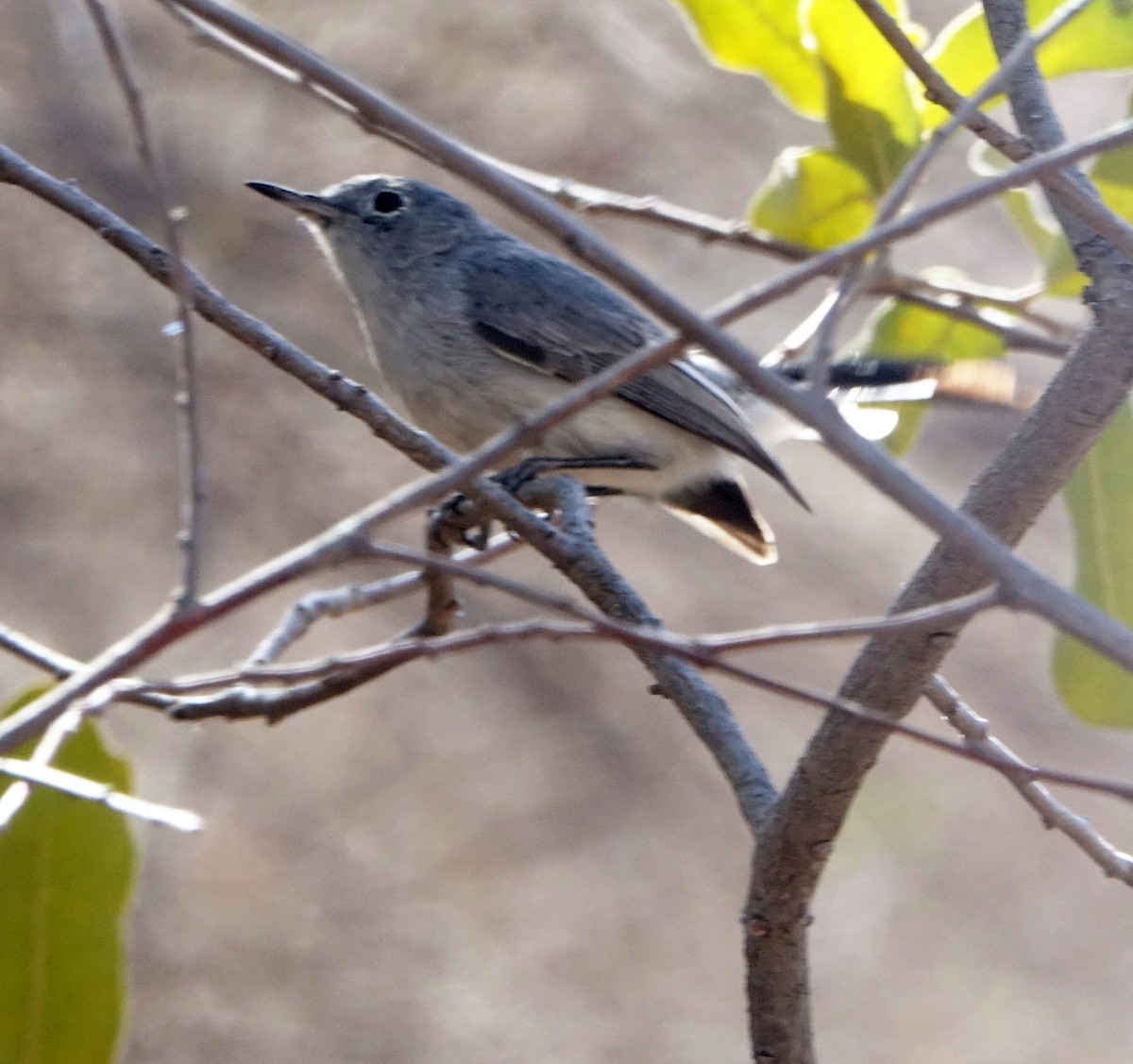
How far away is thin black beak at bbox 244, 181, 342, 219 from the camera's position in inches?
117

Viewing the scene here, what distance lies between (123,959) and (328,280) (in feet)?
13.7

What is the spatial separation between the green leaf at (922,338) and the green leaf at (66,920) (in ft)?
5.34

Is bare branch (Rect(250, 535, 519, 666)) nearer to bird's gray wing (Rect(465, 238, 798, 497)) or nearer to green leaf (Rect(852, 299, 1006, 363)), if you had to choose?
bird's gray wing (Rect(465, 238, 798, 497))

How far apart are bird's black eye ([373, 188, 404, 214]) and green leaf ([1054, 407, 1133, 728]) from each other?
167 centimetres

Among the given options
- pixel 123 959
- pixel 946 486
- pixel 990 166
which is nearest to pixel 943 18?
pixel 946 486

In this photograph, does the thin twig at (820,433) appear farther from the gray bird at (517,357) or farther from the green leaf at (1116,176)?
the gray bird at (517,357)

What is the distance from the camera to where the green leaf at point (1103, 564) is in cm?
223

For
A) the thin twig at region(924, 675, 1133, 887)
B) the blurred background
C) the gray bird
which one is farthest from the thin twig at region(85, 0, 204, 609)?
the blurred background

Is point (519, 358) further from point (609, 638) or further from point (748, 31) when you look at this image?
point (609, 638)

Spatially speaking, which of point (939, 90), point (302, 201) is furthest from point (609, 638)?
point (302, 201)

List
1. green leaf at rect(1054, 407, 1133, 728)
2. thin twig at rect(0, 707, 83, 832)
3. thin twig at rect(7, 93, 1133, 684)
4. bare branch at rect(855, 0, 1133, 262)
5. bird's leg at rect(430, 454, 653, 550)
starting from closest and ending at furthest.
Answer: thin twig at rect(7, 93, 1133, 684) < thin twig at rect(0, 707, 83, 832) < bare branch at rect(855, 0, 1133, 262) < green leaf at rect(1054, 407, 1133, 728) < bird's leg at rect(430, 454, 653, 550)

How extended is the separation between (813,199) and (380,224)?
40.1 inches

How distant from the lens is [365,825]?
18.1ft

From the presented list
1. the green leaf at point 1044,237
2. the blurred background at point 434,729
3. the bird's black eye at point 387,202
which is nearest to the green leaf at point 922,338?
the green leaf at point 1044,237
